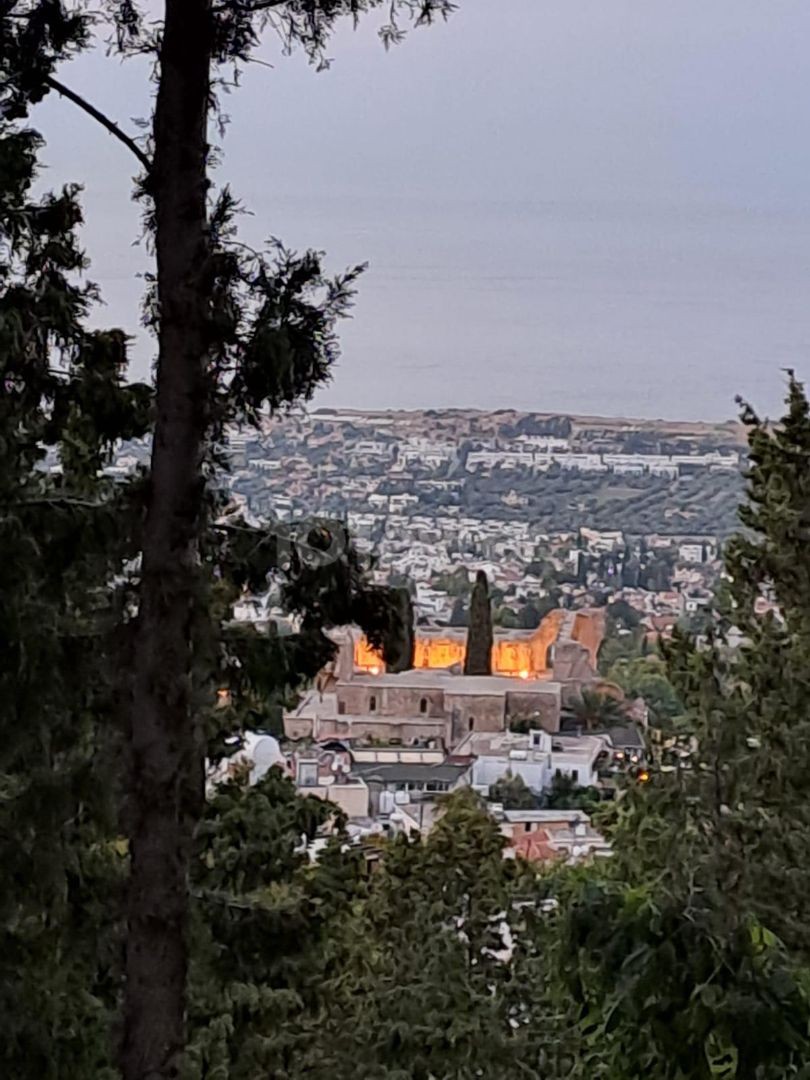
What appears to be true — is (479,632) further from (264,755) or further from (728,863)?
(728,863)

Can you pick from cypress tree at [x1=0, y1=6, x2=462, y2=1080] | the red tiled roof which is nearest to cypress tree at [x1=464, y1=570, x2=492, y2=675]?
the red tiled roof

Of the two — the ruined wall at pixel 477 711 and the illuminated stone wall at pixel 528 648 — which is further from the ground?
the illuminated stone wall at pixel 528 648

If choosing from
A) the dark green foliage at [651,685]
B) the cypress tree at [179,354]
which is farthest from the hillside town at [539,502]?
the cypress tree at [179,354]

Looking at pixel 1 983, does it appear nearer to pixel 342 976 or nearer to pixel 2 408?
pixel 2 408

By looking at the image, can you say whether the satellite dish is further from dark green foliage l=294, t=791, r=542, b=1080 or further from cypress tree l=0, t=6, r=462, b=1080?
cypress tree l=0, t=6, r=462, b=1080

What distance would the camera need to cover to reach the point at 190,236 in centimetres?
233

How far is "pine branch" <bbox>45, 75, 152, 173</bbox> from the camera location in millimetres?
2363

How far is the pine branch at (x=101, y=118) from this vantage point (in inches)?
93.0

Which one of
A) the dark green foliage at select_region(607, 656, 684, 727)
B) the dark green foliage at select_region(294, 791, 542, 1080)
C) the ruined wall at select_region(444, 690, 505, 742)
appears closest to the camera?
the dark green foliage at select_region(294, 791, 542, 1080)

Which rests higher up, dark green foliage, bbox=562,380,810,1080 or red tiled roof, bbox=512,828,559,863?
dark green foliage, bbox=562,380,810,1080

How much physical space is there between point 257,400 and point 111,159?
0.60 m

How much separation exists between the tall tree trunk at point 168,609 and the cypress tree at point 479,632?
191cm

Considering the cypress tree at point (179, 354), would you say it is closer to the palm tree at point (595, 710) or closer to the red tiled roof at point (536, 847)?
the palm tree at point (595, 710)

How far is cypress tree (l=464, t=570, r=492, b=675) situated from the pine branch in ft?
6.93
